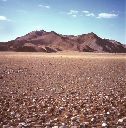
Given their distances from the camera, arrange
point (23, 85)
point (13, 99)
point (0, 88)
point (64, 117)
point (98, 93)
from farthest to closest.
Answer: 1. point (23, 85)
2. point (0, 88)
3. point (98, 93)
4. point (13, 99)
5. point (64, 117)

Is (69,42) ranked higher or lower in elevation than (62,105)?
higher

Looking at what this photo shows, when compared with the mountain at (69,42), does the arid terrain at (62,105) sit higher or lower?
lower

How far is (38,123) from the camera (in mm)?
7363

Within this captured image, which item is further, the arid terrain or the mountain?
the mountain

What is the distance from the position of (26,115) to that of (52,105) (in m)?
1.38

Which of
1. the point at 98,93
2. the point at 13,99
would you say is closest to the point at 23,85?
the point at 13,99

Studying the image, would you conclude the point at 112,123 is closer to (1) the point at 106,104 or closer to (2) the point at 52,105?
(1) the point at 106,104

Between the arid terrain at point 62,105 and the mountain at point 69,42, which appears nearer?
the arid terrain at point 62,105

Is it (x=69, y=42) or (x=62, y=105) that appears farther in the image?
(x=69, y=42)

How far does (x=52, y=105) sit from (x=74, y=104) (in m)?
0.77

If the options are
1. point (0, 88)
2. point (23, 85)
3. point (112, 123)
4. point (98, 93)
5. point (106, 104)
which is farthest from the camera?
point (23, 85)

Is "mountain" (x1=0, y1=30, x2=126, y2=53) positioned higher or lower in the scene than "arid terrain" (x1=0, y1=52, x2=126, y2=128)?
higher

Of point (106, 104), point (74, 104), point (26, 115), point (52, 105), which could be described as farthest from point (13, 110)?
point (106, 104)

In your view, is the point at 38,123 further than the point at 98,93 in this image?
No
